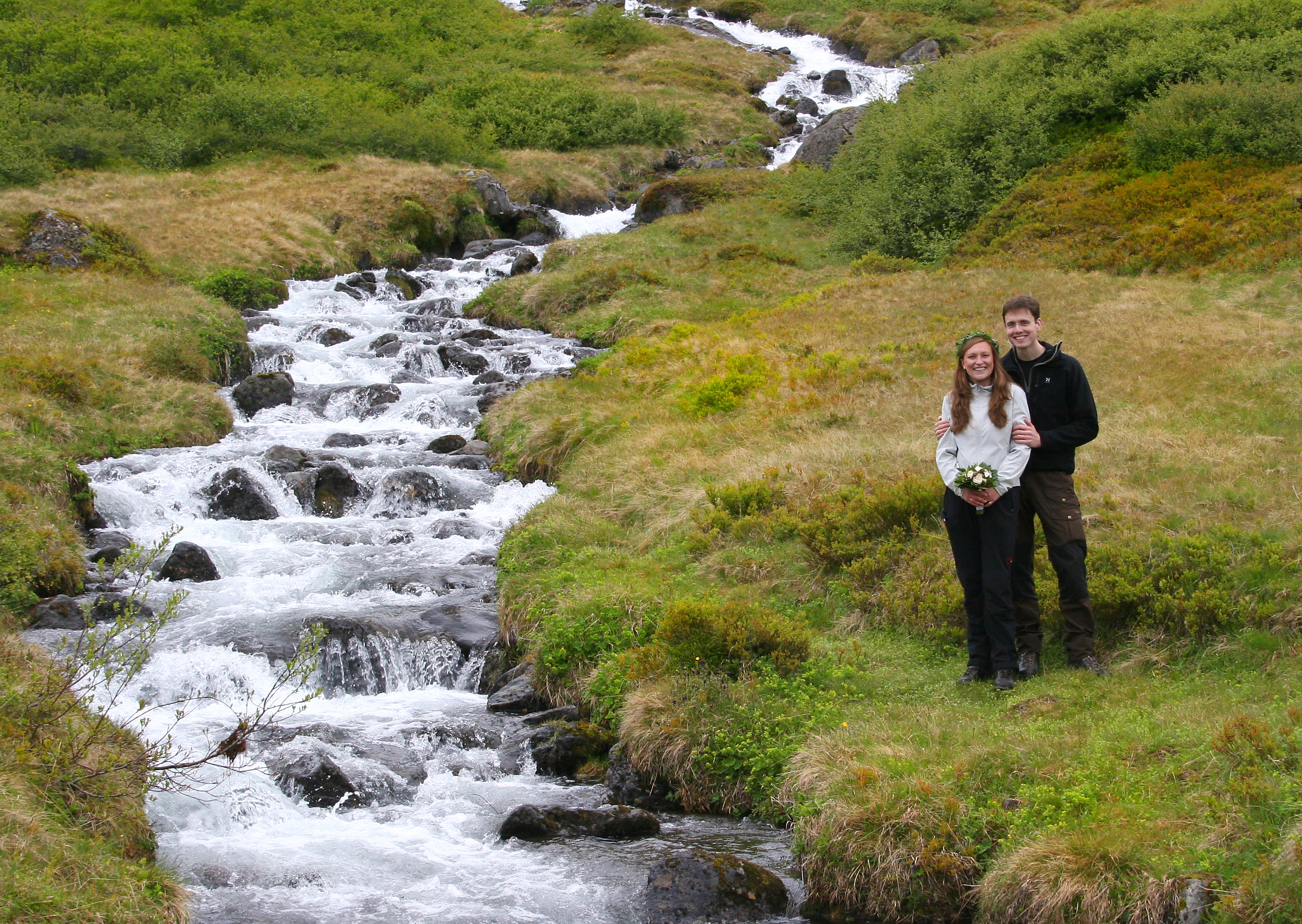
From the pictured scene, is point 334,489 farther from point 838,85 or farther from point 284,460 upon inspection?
point 838,85

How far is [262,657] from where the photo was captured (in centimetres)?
1042

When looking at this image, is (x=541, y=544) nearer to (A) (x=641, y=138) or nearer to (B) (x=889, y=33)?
(A) (x=641, y=138)

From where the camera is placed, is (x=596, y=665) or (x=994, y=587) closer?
(x=994, y=587)

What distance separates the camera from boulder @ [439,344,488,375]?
73.9 ft

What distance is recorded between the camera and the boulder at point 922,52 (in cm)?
5528

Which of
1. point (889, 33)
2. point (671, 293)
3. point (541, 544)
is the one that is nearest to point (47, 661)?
point (541, 544)

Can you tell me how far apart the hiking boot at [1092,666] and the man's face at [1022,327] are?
95.2 inches

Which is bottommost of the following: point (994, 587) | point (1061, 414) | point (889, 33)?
point (994, 587)

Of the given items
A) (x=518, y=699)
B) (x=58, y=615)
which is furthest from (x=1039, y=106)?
(x=58, y=615)

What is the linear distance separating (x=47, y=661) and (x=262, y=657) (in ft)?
7.62

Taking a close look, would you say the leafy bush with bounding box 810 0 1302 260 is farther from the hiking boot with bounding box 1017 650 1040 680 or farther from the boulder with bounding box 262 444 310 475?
the hiking boot with bounding box 1017 650 1040 680

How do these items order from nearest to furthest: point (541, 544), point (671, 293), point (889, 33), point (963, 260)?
point (541, 544) → point (963, 260) → point (671, 293) → point (889, 33)

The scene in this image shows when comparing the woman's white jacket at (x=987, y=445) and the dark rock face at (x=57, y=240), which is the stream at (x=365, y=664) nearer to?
the woman's white jacket at (x=987, y=445)

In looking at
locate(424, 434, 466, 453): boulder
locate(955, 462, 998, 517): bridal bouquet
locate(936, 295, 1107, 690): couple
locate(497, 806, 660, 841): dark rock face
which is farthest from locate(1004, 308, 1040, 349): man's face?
locate(424, 434, 466, 453): boulder
